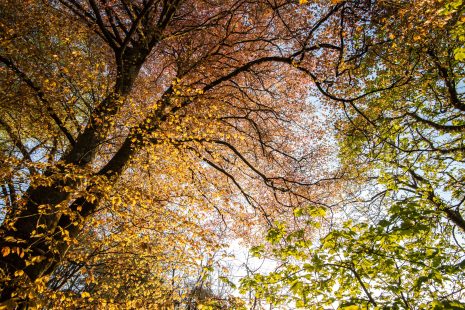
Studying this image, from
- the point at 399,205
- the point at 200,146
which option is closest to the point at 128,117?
the point at 200,146

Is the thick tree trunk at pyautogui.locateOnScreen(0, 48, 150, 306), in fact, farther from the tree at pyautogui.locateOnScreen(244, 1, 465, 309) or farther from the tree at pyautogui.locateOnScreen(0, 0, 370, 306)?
the tree at pyautogui.locateOnScreen(244, 1, 465, 309)

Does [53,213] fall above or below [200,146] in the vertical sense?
below

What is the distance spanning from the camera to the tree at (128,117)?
476 cm

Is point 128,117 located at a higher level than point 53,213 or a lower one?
higher

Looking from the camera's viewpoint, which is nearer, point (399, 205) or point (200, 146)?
point (399, 205)

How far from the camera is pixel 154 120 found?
7.10 meters

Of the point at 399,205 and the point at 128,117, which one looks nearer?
the point at 399,205

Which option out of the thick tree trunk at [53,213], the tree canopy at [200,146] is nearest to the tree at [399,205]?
the tree canopy at [200,146]

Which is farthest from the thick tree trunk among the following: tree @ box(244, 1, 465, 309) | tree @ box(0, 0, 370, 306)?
tree @ box(244, 1, 465, 309)

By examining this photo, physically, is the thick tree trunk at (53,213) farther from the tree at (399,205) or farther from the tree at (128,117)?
the tree at (399,205)

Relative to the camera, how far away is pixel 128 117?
28.3ft

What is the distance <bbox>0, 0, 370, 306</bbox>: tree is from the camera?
187 inches

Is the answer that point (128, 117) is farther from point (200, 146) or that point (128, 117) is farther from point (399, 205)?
point (399, 205)

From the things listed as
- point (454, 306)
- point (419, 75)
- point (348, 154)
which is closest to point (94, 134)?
point (454, 306)
